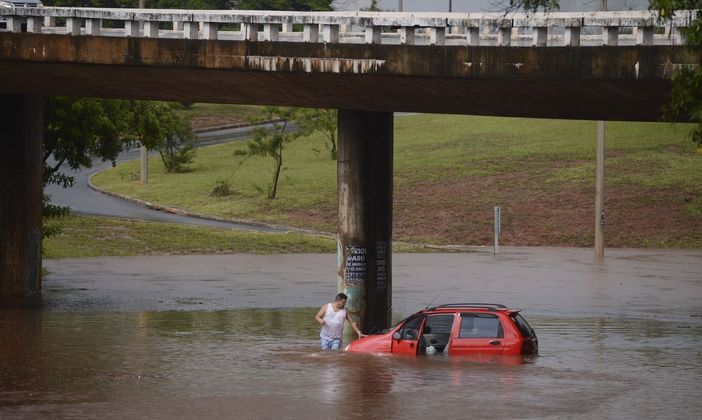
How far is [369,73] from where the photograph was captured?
2405 centimetres

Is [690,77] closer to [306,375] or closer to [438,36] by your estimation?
[306,375]

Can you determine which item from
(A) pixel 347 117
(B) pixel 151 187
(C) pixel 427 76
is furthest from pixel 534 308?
(B) pixel 151 187

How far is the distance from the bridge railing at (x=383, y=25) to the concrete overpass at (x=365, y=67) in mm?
29

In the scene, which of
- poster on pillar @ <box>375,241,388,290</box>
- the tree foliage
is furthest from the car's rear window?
poster on pillar @ <box>375,241,388,290</box>

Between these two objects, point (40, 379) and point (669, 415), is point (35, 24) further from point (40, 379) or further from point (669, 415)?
point (669, 415)

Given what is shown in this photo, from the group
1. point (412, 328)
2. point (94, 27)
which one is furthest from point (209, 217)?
point (412, 328)

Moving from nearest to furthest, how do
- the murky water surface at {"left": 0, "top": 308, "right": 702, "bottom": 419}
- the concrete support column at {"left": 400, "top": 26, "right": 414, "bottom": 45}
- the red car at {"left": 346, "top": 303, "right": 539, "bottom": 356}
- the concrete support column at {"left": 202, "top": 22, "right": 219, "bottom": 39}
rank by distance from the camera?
the murky water surface at {"left": 0, "top": 308, "right": 702, "bottom": 419}, the red car at {"left": 346, "top": 303, "right": 539, "bottom": 356}, the concrete support column at {"left": 400, "top": 26, "right": 414, "bottom": 45}, the concrete support column at {"left": 202, "top": 22, "right": 219, "bottom": 39}

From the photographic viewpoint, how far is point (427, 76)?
2355 cm

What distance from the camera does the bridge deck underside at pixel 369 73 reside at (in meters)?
22.0

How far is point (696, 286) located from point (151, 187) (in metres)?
34.0

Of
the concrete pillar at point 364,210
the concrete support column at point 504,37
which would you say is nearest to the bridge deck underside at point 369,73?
the concrete support column at point 504,37

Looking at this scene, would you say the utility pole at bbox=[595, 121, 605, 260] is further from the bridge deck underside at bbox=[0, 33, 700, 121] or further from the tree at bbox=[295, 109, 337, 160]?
the tree at bbox=[295, 109, 337, 160]

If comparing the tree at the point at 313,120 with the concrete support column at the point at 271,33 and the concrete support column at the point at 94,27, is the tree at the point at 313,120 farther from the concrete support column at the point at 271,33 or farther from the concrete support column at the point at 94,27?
the concrete support column at the point at 271,33

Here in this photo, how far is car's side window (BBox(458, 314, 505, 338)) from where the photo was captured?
21594 mm
